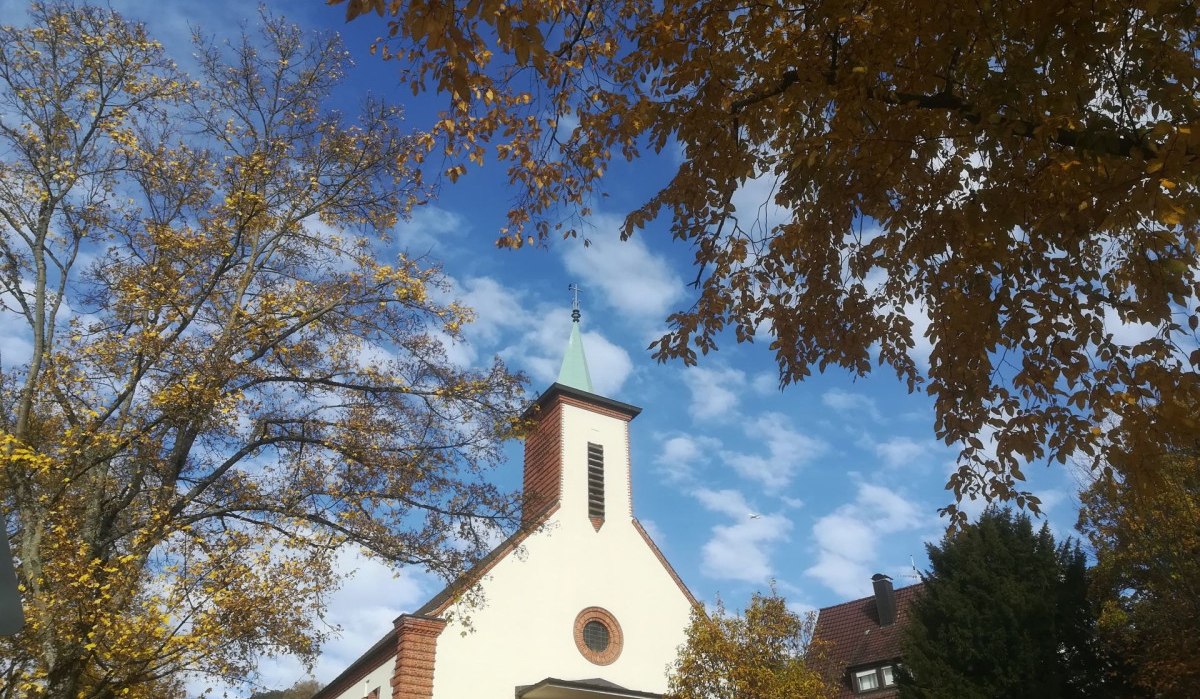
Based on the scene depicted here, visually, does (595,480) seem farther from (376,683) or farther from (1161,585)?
(1161,585)

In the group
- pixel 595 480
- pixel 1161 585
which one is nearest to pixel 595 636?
pixel 595 480

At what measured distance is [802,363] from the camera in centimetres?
885

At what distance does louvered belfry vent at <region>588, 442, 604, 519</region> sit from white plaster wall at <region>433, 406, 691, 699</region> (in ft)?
0.67

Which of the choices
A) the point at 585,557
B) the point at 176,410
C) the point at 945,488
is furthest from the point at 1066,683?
the point at 176,410

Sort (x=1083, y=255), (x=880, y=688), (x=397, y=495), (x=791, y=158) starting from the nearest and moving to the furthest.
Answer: (x=791, y=158) < (x=1083, y=255) < (x=397, y=495) < (x=880, y=688)

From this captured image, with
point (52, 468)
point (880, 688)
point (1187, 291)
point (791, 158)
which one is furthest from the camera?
point (880, 688)

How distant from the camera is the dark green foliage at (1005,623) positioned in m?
19.9

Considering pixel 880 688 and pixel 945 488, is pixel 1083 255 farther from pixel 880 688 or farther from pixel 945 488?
pixel 880 688

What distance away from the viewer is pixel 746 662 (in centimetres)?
1905

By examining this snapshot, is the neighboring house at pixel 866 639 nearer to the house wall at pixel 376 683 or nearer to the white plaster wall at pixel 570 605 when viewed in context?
the white plaster wall at pixel 570 605

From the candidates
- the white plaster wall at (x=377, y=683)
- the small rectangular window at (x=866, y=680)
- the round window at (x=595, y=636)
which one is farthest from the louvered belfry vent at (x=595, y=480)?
the small rectangular window at (x=866, y=680)

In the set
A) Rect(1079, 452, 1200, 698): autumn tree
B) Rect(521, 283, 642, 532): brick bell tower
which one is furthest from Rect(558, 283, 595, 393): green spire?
Rect(1079, 452, 1200, 698): autumn tree

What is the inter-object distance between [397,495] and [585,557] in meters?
13.4

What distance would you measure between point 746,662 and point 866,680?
1239 centimetres
